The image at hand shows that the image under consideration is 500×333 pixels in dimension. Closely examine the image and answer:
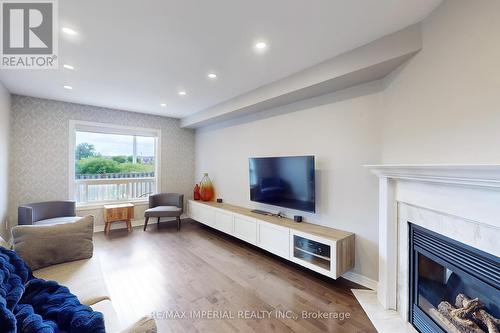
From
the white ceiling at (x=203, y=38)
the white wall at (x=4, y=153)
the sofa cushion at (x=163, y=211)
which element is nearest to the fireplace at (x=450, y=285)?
the white ceiling at (x=203, y=38)

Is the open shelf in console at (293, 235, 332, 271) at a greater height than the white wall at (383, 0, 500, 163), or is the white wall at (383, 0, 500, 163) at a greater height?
the white wall at (383, 0, 500, 163)

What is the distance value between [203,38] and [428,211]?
91.4 inches

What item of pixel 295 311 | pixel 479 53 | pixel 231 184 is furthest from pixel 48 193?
pixel 479 53

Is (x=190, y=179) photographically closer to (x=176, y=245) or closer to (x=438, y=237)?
(x=176, y=245)

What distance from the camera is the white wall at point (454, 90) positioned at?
1.30 meters

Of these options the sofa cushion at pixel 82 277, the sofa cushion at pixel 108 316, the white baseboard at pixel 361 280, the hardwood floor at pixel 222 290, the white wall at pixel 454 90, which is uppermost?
the white wall at pixel 454 90

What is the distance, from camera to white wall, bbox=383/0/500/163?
4.28ft

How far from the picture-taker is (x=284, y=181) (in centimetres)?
321

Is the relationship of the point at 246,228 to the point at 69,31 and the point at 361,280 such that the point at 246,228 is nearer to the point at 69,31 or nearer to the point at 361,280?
the point at 361,280

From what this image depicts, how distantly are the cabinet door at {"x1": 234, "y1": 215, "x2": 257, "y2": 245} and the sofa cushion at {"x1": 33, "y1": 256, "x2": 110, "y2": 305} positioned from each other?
6.43 feet

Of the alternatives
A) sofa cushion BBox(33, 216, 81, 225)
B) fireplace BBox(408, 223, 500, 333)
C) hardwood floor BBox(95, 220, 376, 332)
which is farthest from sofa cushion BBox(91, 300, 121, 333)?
sofa cushion BBox(33, 216, 81, 225)

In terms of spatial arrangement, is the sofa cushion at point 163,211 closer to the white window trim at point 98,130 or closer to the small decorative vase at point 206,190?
the small decorative vase at point 206,190

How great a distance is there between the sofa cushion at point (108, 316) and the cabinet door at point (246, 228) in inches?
83.4

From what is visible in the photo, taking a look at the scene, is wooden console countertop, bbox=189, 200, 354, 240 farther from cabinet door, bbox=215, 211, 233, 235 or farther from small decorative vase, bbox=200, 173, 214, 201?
small decorative vase, bbox=200, 173, 214, 201
